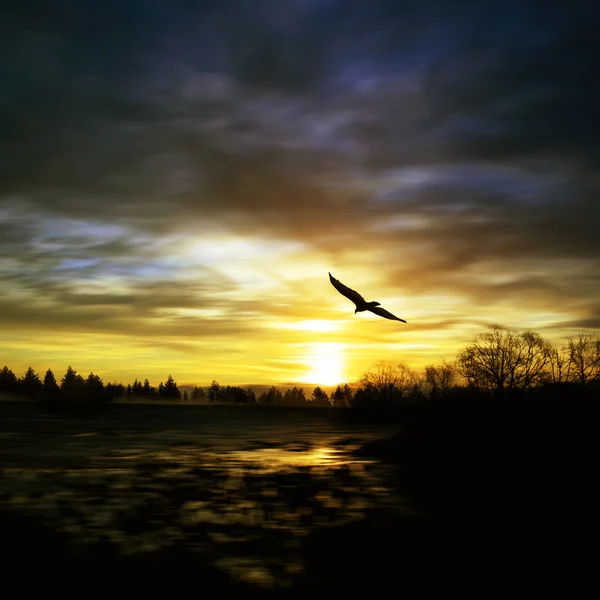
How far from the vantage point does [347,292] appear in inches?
950

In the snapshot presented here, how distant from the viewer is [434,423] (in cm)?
5494

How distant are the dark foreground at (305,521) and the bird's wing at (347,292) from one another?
24.8 feet

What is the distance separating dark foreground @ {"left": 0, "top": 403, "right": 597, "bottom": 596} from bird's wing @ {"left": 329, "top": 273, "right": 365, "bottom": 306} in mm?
7563

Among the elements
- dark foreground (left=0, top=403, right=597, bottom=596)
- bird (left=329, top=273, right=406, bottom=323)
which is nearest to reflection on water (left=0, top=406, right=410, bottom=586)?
dark foreground (left=0, top=403, right=597, bottom=596)

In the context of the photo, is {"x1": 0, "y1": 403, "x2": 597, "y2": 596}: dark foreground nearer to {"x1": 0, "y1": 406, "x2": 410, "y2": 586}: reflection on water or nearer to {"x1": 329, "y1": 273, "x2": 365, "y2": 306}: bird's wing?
{"x1": 0, "y1": 406, "x2": 410, "y2": 586}: reflection on water

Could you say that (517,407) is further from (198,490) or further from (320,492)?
(198,490)

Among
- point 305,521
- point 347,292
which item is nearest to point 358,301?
point 347,292

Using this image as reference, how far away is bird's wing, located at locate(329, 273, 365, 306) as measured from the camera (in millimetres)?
23794

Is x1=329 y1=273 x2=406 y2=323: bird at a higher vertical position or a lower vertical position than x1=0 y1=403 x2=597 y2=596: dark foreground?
higher

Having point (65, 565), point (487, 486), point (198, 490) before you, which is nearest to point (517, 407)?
point (487, 486)

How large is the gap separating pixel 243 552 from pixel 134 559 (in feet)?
8.86

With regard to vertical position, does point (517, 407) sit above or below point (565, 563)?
above

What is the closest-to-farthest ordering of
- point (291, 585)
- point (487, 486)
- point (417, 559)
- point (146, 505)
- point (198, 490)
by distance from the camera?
point (291, 585) → point (417, 559) → point (146, 505) → point (198, 490) → point (487, 486)

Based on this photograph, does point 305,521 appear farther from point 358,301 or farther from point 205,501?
point 358,301
